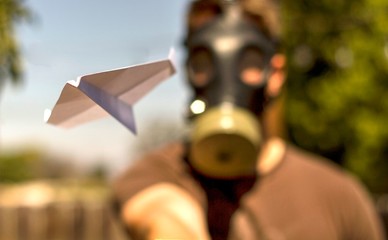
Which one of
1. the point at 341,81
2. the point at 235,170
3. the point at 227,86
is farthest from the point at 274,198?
the point at 341,81

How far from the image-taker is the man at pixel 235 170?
1.94 metres

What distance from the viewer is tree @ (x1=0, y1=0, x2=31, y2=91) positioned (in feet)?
5.53

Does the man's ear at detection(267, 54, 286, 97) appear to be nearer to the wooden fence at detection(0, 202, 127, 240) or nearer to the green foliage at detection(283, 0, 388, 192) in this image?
the green foliage at detection(283, 0, 388, 192)

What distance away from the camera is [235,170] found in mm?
1984

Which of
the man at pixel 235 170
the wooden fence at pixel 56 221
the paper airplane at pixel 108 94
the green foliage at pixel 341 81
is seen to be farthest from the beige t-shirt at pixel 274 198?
the wooden fence at pixel 56 221

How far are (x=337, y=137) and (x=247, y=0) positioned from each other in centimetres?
329

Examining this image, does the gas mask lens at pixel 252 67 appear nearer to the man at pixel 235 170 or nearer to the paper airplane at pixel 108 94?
the man at pixel 235 170

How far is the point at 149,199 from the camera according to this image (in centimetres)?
197

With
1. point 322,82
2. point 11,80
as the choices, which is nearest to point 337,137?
point 322,82

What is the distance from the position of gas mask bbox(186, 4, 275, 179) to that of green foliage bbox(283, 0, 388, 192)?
3075 mm

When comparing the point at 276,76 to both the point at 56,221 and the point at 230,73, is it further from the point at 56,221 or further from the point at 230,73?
the point at 56,221

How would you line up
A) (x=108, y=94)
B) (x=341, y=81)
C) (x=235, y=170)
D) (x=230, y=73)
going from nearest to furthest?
(x=108, y=94) → (x=235, y=170) → (x=230, y=73) → (x=341, y=81)

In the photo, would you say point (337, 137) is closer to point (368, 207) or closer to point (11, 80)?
point (368, 207)

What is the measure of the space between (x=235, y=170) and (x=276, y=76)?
1.15 feet
